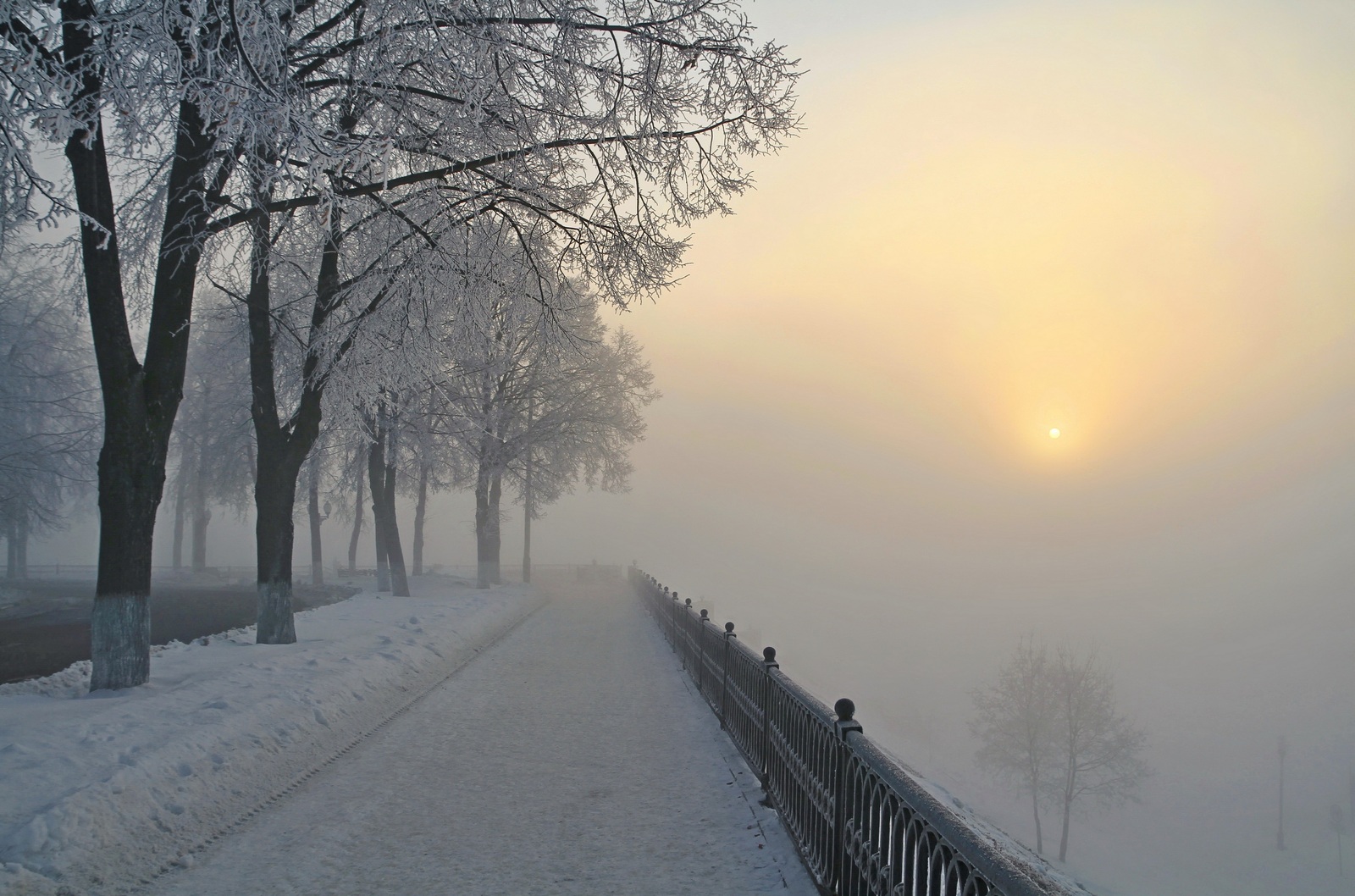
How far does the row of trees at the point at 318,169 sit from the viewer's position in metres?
6.15

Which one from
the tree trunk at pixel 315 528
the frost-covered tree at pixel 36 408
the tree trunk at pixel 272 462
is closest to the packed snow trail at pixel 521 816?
the tree trunk at pixel 272 462

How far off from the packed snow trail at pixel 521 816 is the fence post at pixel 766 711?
0.23 meters

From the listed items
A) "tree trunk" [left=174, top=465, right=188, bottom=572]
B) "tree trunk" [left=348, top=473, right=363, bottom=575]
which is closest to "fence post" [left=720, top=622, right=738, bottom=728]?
"tree trunk" [left=348, top=473, right=363, bottom=575]

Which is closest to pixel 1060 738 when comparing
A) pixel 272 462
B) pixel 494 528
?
pixel 494 528

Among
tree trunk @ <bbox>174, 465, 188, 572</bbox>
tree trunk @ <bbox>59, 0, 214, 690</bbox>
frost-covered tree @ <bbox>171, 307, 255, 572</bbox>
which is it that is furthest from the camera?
tree trunk @ <bbox>174, 465, 188, 572</bbox>

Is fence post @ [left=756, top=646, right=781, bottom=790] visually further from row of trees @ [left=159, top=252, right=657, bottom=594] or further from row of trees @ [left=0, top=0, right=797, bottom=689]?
row of trees @ [left=159, top=252, right=657, bottom=594]

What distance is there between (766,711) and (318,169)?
18.7ft

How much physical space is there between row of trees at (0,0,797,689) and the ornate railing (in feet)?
18.2

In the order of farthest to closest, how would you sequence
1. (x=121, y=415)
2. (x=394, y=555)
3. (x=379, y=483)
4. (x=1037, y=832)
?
(x=1037, y=832), (x=394, y=555), (x=379, y=483), (x=121, y=415)

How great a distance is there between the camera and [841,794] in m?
4.09

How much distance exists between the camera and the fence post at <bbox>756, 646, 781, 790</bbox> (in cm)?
623

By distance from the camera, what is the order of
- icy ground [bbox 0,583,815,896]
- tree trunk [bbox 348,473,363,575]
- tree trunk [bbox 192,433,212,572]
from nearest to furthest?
icy ground [bbox 0,583,815,896], tree trunk [bbox 348,473,363,575], tree trunk [bbox 192,433,212,572]

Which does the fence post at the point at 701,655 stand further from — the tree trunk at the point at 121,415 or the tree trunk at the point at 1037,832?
the tree trunk at the point at 1037,832

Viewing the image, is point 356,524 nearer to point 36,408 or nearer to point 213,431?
point 213,431
